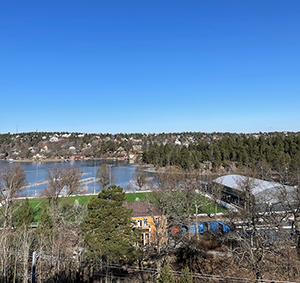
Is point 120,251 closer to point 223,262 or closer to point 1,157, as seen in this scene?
point 223,262

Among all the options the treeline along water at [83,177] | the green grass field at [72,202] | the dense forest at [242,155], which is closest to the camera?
the green grass field at [72,202]

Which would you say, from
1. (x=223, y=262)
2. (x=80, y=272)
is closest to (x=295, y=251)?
(x=223, y=262)

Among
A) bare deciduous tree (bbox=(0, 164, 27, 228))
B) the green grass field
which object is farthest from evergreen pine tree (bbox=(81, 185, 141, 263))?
the green grass field

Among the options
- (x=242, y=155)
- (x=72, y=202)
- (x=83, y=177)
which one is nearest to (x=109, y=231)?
(x=72, y=202)

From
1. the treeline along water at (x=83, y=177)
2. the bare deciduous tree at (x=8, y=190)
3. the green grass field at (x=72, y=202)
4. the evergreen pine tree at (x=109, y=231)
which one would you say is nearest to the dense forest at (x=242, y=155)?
the treeline along water at (x=83, y=177)

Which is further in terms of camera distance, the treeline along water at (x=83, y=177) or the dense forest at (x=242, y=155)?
the dense forest at (x=242, y=155)

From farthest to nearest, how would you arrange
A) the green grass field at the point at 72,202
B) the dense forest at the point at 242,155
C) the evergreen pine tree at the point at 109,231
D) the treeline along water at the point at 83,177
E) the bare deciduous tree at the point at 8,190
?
the dense forest at the point at 242,155 → the treeline along water at the point at 83,177 → the green grass field at the point at 72,202 → the bare deciduous tree at the point at 8,190 → the evergreen pine tree at the point at 109,231

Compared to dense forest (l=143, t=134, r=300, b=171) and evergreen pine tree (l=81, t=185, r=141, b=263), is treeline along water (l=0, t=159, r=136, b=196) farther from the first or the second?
evergreen pine tree (l=81, t=185, r=141, b=263)

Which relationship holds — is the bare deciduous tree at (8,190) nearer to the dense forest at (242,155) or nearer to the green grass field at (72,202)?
the green grass field at (72,202)

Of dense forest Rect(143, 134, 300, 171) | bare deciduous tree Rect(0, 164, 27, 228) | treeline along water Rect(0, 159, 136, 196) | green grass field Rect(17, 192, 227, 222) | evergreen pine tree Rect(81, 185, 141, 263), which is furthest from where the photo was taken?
dense forest Rect(143, 134, 300, 171)

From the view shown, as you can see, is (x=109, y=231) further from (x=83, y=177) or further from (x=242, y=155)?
(x=242, y=155)

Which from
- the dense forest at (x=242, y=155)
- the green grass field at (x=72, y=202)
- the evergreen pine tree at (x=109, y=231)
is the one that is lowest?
the green grass field at (x=72, y=202)

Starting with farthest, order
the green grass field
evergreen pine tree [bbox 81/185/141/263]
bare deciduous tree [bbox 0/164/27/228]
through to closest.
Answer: the green grass field < bare deciduous tree [bbox 0/164/27/228] < evergreen pine tree [bbox 81/185/141/263]

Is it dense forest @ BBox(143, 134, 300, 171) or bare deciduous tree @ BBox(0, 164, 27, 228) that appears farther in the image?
dense forest @ BBox(143, 134, 300, 171)
